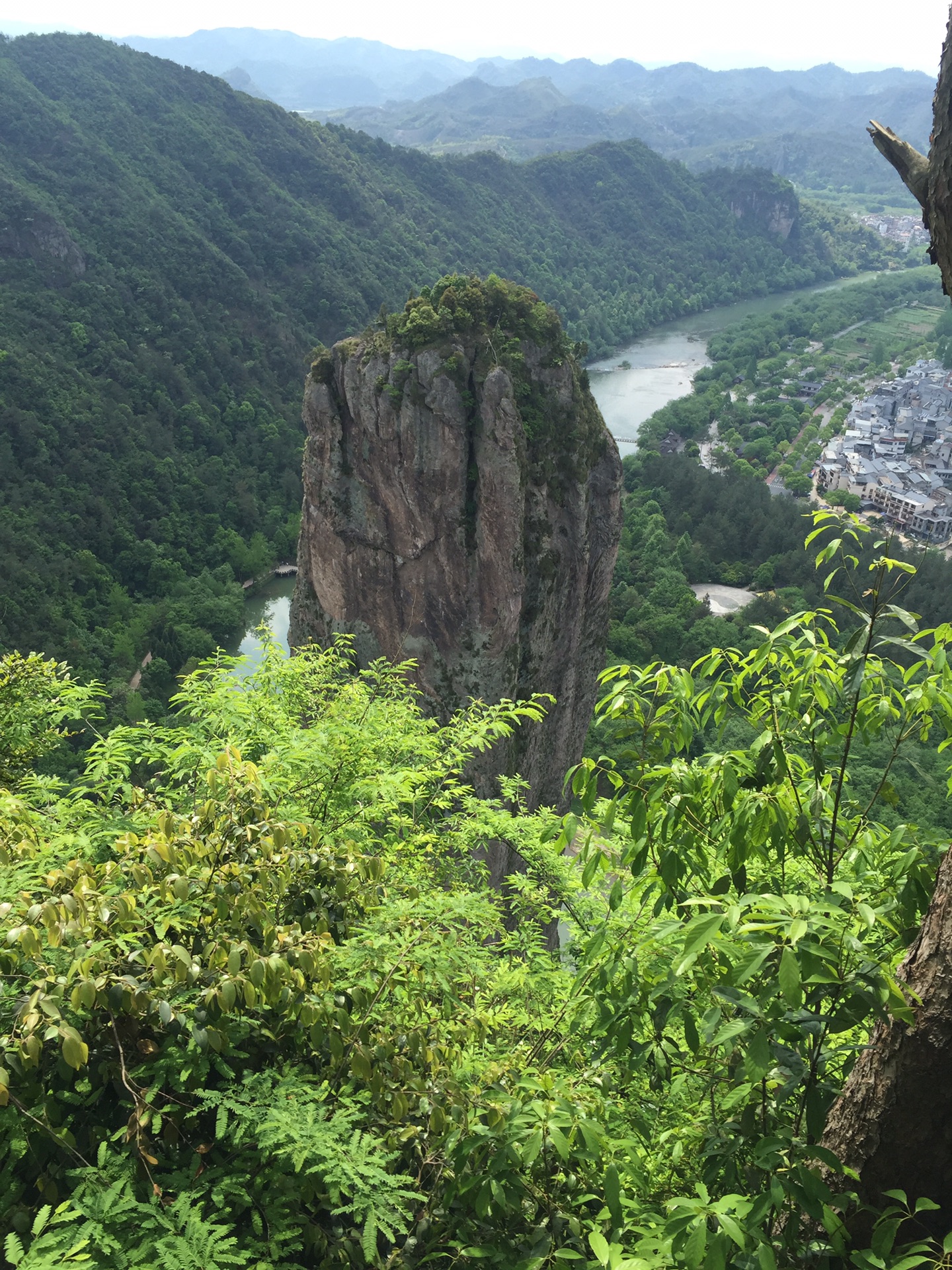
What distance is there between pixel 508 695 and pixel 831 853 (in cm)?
1865

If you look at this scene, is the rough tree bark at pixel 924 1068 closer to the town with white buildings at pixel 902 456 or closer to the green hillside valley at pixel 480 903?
the green hillside valley at pixel 480 903

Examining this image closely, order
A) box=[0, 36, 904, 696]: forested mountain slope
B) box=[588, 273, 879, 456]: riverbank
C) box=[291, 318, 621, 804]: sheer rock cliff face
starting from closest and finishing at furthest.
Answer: box=[291, 318, 621, 804]: sheer rock cliff face < box=[0, 36, 904, 696]: forested mountain slope < box=[588, 273, 879, 456]: riverbank

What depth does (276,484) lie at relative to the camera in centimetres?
5712

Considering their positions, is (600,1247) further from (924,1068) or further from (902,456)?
(902,456)

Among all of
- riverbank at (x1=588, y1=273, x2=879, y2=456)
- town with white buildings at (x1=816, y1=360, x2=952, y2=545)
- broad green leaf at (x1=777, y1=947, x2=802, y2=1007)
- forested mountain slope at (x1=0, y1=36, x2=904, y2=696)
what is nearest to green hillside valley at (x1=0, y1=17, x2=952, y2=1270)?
broad green leaf at (x1=777, y1=947, x2=802, y2=1007)

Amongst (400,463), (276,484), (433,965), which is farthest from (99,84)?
(433,965)

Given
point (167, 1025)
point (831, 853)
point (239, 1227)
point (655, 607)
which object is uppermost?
point (831, 853)

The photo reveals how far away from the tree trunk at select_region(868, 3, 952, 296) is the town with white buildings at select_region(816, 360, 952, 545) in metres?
54.9

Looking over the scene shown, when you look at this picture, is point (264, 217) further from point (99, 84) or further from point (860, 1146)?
point (860, 1146)

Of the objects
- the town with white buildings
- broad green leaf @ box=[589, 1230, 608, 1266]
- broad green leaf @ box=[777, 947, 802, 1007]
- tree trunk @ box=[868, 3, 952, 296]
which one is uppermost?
tree trunk @ box=[868, 3, 952, 296]

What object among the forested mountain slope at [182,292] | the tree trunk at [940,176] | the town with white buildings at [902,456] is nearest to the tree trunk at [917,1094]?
the tree trunk at [940,176]

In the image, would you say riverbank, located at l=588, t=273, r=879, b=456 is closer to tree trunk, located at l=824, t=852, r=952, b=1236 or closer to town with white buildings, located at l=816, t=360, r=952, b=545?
town with white buildings, located at l=816, t=360, r=952, b=545

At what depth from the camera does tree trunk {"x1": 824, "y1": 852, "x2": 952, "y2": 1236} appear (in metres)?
2.68

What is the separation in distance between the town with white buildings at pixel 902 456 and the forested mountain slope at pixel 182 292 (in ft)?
102
